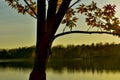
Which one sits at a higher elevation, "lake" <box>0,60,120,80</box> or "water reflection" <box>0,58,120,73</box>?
"water reflection" <box>0,58,120,73</box>

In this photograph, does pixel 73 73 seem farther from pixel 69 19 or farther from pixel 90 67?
pixel 69 19

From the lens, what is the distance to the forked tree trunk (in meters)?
8.20

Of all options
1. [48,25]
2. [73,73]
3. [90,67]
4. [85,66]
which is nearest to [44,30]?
[48,25]

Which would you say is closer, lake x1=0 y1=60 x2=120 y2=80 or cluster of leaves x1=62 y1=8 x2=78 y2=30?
cluster of leaves x1=62 y1=8 x2=78 y2=30

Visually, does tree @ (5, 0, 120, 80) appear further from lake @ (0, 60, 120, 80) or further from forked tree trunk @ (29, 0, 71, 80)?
lake @ (0, 60, 120, 80)

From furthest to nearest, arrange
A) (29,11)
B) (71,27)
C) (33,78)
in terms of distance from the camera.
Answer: (29,11) → (71,27) → (33,78)

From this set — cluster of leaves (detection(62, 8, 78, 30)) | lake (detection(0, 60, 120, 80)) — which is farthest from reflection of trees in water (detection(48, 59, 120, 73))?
cluster of leaves (detection(62, 8, 78, 30))

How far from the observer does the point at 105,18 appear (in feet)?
27.5

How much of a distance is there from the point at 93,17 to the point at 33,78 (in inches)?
75.1

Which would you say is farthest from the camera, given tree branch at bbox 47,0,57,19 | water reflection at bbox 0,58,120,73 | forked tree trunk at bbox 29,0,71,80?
water reflection at bbox 0,58,120,73

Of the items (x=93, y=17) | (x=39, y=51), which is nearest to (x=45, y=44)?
(x=39, y=51)

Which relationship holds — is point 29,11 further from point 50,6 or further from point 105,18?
point 105,18

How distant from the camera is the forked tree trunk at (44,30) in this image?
820 cm

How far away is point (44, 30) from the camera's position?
27.0 feet
